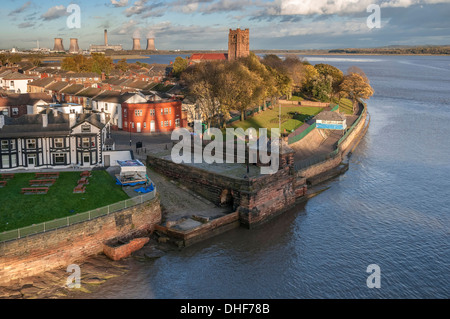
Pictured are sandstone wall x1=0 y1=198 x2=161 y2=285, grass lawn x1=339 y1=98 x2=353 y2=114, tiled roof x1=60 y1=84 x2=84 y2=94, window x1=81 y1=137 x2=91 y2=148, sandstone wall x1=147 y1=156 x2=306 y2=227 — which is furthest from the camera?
grass lawn x1=339 y1=98 x2=353 y2=114

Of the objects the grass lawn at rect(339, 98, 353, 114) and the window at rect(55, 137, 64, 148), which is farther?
the grass lawn at rect(339, 98, 353, 114)

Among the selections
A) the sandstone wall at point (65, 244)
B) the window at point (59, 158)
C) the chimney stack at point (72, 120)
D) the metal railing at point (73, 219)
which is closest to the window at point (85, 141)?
the chimney stack at point (72, 120)

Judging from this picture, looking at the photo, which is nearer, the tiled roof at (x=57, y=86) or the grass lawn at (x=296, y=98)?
the tiled roof at (x=57, y=86)

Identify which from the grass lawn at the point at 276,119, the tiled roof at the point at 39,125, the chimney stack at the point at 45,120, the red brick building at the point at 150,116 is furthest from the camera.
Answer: the grass lawn at the point at 276,119

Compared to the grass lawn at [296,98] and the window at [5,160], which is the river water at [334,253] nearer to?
the window at [5,160]

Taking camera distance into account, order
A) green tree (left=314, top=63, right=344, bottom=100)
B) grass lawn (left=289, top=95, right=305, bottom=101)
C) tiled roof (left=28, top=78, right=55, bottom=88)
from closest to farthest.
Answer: tiled roof (left=28, top=78, right=55, bottom=88) → grass lawn (left=289, top=95, right=305, bottom=101) → green tree (left=314, top=63, right=344, bottom=100)

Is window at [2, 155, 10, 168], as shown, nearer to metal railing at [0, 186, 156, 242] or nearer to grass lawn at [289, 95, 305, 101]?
metal railing at [0, 186, 156, 242]

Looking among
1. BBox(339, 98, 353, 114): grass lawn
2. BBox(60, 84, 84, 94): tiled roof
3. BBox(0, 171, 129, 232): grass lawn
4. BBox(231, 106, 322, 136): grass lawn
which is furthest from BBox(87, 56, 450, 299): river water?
BBox(60, 84, 84, 94): tiled roof
